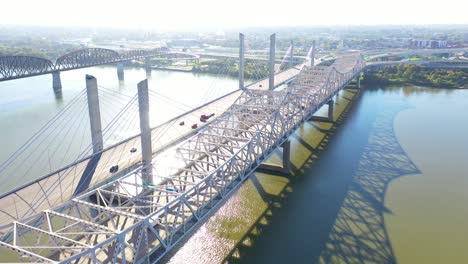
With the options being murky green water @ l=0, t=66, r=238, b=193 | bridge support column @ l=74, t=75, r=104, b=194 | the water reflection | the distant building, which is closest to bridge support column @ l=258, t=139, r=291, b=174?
the water reflection

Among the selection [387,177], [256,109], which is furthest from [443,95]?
[256,109]

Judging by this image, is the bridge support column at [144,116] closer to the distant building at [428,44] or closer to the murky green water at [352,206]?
the murky green water at [352,206]

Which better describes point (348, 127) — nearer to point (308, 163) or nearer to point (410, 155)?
point (410, 155)

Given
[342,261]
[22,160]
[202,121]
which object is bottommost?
[342,261]

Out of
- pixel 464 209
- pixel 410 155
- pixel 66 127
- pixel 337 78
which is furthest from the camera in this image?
pixel 337 78

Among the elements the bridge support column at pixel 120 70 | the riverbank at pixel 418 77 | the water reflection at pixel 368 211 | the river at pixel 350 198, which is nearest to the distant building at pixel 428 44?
the riverbank at pixel 418 77

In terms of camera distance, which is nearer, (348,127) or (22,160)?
(22,160)
